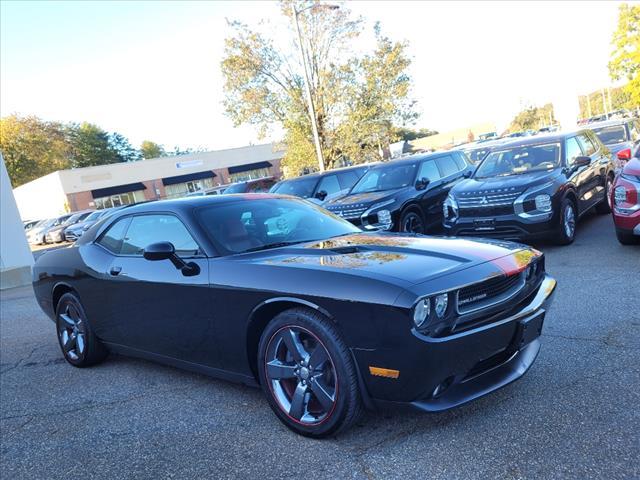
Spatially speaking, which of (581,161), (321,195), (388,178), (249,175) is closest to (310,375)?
(581,161)

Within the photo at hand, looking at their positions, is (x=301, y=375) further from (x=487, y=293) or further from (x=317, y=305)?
(x=487, y=293)

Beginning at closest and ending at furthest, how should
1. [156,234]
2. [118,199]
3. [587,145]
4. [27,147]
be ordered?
[156,234], [587,145], [118,199], [27,147]

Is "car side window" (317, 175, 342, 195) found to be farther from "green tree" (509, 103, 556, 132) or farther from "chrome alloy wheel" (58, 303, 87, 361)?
"green tree" (509, 103, 556, 132)

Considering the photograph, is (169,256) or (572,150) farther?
(572,150)

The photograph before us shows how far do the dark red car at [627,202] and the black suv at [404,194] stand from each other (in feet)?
10.8

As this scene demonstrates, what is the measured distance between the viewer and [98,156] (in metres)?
82.6

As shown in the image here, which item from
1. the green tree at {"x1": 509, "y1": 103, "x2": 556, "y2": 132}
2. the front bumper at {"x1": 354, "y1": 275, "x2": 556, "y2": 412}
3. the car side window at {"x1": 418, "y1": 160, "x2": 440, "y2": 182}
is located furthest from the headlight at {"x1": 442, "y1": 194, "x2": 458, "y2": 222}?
the green tree at {"x1": 509, "y1": 103, "x2": 556, "y2": 132}

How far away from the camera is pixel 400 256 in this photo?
3170 mm

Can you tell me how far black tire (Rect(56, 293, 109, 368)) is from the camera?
4.81 meters

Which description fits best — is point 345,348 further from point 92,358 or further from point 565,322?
point 92,358

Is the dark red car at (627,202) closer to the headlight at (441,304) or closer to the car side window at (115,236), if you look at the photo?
the headlight at (441,304)

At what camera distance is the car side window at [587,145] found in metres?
8.82

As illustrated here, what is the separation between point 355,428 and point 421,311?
92cm

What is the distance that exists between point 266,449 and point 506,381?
1.38m
